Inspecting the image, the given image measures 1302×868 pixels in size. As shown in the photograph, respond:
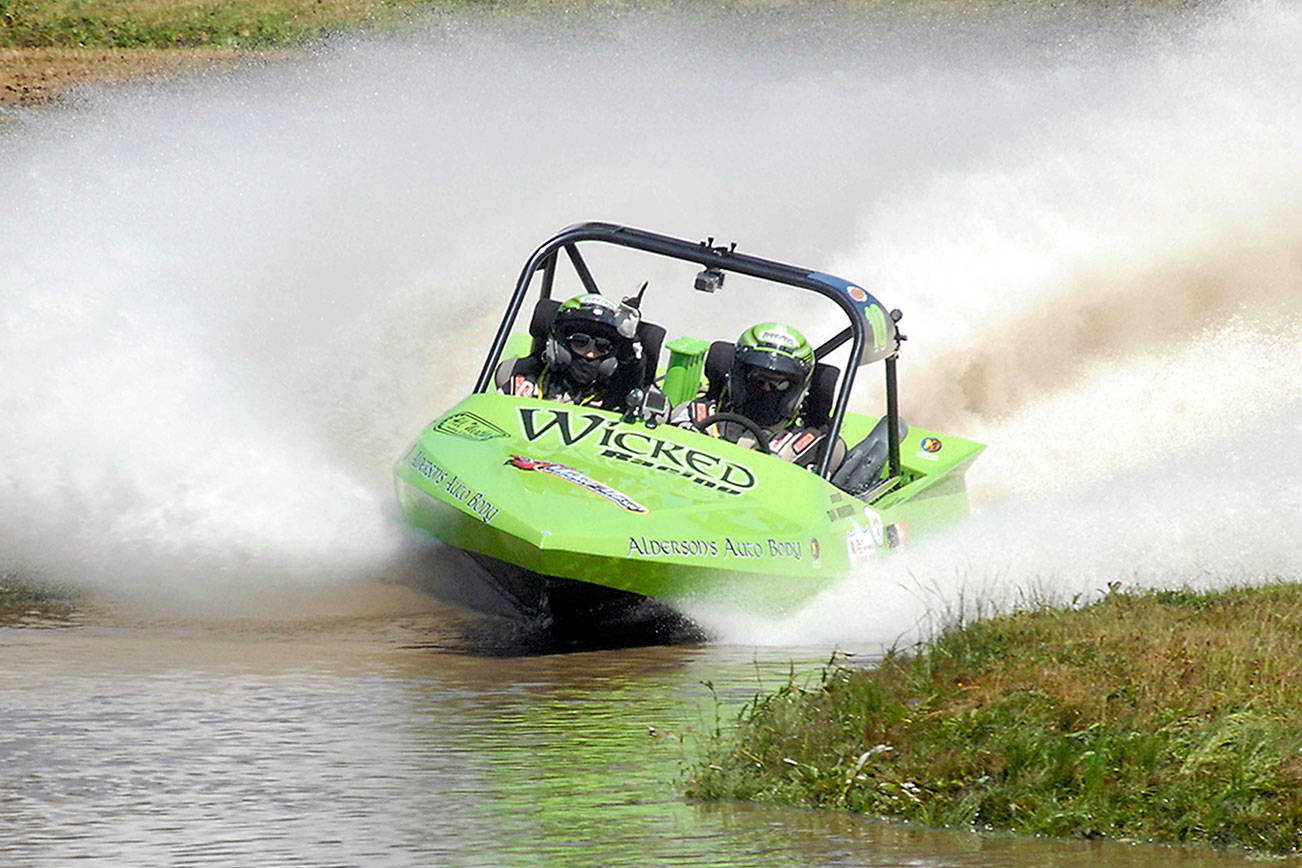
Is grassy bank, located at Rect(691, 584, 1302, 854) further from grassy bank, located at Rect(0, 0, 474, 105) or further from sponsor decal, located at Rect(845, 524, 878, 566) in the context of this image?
grassy bank, located at Rect(0, 0, 474, 105)

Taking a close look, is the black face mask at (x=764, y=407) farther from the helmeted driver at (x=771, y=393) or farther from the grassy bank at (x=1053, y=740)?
the grassy bank at (x=1053, y=740)

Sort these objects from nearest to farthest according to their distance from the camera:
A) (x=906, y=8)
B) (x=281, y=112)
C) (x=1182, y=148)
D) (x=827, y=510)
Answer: (x=827, y=510), (x=1182, y=148), (x=281, y=112), (x=906, y=8)

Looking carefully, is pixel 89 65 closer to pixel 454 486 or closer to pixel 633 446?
pixel 633 446

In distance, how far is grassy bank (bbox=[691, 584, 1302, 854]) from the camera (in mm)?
7652

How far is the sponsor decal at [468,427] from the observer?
43.0 ft

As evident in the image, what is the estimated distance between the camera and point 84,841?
23.6 feet

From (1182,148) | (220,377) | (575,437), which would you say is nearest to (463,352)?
(220,377)

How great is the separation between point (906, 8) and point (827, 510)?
35136mm

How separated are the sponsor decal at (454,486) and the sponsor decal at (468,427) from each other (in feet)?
0.86

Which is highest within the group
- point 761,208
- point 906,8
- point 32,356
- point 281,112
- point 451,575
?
point 906,8

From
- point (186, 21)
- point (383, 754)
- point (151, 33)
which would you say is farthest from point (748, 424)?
point (186, 21)

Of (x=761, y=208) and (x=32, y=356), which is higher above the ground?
(x=761, y=208)

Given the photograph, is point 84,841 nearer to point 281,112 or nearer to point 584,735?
point 584,735

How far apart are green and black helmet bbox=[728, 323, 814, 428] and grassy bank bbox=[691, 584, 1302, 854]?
459 cm
